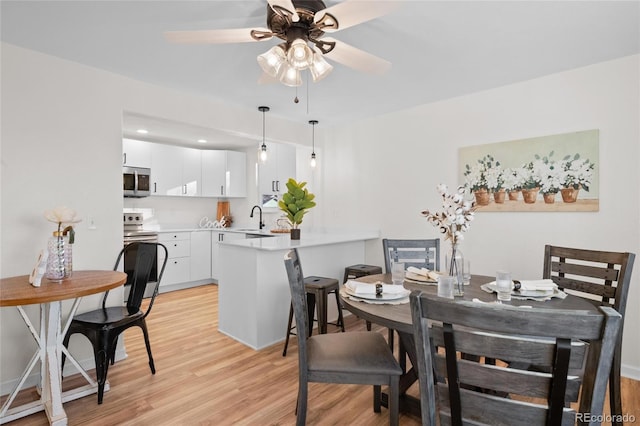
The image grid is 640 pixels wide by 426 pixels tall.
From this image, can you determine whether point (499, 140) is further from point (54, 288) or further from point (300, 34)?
point (54, 288)

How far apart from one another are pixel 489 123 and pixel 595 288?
1.83 meters

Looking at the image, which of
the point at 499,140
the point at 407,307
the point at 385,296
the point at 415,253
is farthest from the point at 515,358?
the point at 499,140

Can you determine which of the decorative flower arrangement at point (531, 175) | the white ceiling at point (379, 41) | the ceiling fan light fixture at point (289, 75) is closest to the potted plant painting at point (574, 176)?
the decorative flower arrangement at point (531, 175)

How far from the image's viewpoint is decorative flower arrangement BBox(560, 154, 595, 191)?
269 cm

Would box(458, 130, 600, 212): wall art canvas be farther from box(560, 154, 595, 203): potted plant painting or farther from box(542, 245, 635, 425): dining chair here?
box(542, 245, 635, 425): dining chair

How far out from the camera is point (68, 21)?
2.03m

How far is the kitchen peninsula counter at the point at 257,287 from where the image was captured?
119 inches

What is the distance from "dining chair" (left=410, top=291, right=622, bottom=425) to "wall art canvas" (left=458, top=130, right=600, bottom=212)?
236 centimetres

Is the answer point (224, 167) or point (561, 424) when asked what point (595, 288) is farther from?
point (224, 167)

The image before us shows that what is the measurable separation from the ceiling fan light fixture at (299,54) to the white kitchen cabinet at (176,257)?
406cm

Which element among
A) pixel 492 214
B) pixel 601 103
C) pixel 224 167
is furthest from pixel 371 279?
pixel 224 167

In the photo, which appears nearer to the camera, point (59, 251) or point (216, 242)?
point (59, 251)

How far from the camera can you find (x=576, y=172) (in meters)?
2.74

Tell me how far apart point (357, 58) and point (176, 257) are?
437 cm
